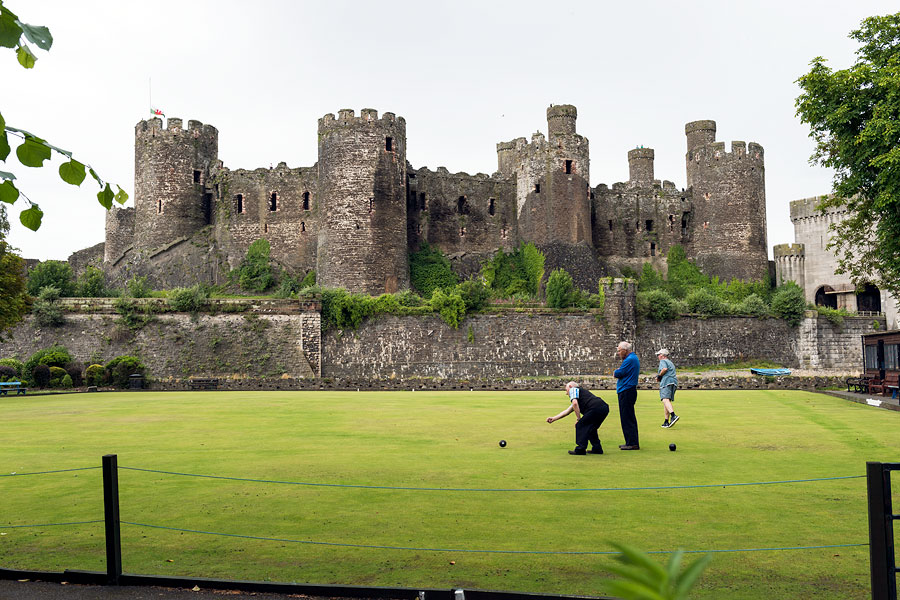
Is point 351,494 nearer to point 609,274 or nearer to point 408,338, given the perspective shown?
point 408,338

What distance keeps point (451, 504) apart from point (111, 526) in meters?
3.14

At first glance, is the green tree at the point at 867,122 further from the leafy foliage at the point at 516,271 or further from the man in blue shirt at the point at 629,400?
the leafy foliage at the point at 516,271

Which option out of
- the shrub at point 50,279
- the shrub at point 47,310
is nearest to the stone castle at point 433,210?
the shrub at point 50,279

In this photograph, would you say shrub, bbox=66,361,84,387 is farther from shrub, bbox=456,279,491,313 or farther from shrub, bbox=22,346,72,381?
shrub, bbox=456,279,491,313

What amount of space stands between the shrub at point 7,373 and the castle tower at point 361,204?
15.3 m

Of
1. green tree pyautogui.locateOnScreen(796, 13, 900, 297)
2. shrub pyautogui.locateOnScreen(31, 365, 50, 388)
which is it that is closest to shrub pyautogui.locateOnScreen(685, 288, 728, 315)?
green tree pyautogui.locateOnScreen(796, 13, 900, 297)

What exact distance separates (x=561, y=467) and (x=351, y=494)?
2.81 m

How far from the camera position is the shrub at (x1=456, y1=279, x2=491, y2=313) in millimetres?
38812

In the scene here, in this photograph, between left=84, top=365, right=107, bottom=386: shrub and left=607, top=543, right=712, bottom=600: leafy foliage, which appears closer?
left=607, top=543, right=712, bottom=600: leafy foliage

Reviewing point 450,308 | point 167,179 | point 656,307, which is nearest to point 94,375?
point 450,308

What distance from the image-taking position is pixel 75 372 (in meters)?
32.8

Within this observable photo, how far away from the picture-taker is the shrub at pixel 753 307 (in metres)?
42.3

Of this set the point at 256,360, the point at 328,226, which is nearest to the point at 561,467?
the point at 256,360

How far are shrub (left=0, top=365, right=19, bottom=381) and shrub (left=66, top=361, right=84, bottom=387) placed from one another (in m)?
1.88
